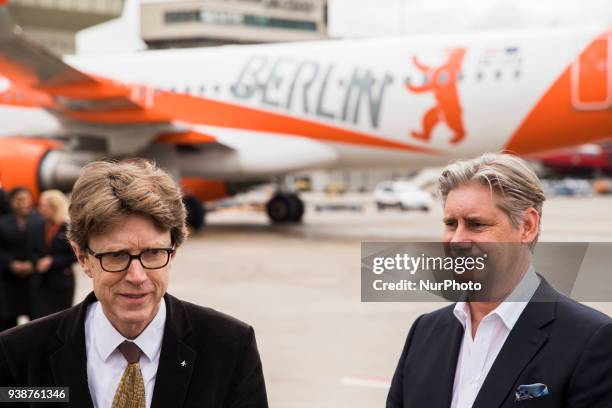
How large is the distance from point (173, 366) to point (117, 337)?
0.16 metres

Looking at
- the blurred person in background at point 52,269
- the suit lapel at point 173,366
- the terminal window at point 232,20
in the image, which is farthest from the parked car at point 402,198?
the suit lapel at point 173,366

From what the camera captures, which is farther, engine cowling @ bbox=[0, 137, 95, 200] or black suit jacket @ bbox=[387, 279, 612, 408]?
engine cowling @ bbox=[0, 137, 95, 200]

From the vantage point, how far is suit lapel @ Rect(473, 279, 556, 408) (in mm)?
1882

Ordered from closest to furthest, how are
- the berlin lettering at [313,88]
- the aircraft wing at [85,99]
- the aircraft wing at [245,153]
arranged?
the aircraft wing at [85,99] < the berlin lettering at [313,88] < the aircraft wing at [245,153]

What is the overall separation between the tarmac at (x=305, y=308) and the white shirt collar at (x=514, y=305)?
19 centimetres

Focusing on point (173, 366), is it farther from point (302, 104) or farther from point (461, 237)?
point (302, 104)

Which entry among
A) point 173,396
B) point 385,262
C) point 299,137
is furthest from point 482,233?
point 299,137

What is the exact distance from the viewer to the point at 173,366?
1.90m

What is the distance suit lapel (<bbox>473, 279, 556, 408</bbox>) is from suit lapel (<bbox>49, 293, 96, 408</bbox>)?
3.36 ft

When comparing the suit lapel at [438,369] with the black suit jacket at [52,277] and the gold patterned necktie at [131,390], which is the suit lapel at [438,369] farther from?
the black suit jacket at [52,277]

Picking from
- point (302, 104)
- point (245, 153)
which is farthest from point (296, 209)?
point (302, 104)

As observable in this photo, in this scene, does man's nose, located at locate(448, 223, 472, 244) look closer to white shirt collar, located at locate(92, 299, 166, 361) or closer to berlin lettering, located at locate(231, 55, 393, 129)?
white shirt collar, located at locate(92, 299, 166, 361)

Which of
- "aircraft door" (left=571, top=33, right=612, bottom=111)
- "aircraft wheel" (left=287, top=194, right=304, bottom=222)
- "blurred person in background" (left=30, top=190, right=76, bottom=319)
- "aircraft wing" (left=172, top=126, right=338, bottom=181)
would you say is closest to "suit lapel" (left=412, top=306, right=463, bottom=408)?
"blurred person in background" (left=30, top=190, right=76, bottom=319)

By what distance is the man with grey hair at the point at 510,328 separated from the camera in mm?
1794
